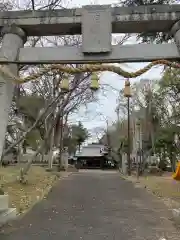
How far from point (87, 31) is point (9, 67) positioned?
185 cm

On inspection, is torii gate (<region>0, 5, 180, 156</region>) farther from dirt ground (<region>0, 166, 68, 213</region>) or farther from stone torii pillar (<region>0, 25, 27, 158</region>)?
dirt ground (<region>0, 166, 68, 213</region>)

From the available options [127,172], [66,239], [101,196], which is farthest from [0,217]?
[127,172]

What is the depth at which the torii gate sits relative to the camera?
8.80 m

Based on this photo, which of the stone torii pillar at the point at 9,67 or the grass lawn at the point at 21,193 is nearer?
the stone torii pillar at the point at 9,67

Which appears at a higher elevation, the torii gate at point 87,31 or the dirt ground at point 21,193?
the torii gate at point 87,31

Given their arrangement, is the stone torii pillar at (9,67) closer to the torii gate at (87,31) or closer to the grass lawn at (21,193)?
the torii gate at (87,31)

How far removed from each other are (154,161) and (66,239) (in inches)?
1607

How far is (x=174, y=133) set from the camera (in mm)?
34062

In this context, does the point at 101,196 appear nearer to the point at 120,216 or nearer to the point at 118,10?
the point at 120,216

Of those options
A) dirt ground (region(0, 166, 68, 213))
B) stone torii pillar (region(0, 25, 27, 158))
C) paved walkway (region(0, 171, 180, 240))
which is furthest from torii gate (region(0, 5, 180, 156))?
dirt ground (region(0, 166, 68, 213))

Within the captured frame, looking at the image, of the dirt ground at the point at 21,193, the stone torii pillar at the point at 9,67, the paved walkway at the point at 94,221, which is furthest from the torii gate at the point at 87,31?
the dirt ground at the point at 21,193

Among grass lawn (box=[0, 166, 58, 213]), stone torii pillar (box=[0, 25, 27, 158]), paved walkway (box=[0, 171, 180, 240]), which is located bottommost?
paved walkway (box=[0, 171, 180, 240])

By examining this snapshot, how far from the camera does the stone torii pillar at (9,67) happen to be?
9008 mm

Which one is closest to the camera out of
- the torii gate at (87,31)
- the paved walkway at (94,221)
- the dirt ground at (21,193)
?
the torii gate at (87,31)
